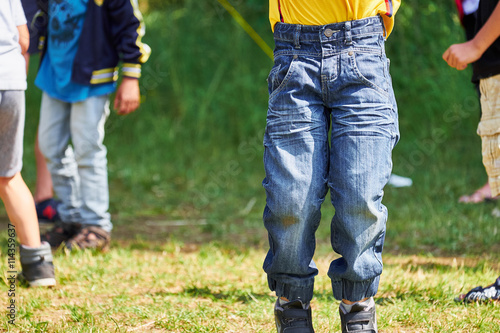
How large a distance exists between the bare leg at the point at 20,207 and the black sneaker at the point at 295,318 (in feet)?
3.91

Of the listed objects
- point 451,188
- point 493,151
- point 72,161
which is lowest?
point 451,188

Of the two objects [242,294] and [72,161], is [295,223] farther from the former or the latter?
[72,161]

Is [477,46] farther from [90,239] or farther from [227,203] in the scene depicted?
[227,203]

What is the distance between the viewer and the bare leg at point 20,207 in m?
2.64

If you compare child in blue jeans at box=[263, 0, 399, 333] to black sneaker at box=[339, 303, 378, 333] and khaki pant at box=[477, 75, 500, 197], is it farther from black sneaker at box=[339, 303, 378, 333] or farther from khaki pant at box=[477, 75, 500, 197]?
khaki pant at box=[477, 75, 500, 197]

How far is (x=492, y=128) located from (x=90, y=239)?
6.47ft

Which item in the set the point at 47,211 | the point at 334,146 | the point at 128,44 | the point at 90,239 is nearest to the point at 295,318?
the point at 334,146

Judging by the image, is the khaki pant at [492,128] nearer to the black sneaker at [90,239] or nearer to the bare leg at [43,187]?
the black sneaker at [90,239]

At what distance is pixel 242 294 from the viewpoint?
270cm

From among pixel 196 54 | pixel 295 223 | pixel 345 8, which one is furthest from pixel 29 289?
pixel 196 54

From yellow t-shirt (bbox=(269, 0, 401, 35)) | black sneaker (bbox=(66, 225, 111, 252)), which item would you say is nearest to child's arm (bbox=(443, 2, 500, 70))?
yellow t-shirt (bbox=(269, 0, 401, 35))

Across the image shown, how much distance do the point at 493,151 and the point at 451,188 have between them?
2249 mm

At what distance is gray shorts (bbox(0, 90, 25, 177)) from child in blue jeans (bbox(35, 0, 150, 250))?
0.74m

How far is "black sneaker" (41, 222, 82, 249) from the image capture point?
351 centimetres
